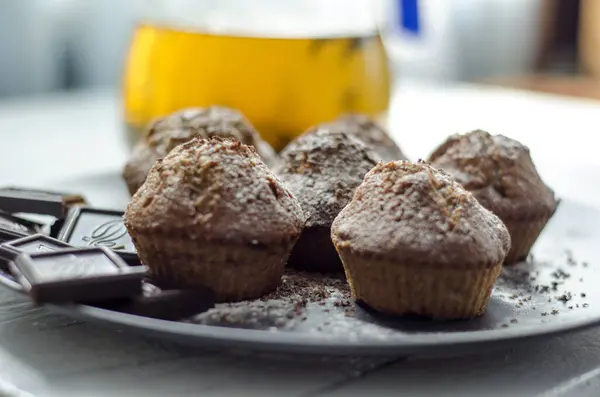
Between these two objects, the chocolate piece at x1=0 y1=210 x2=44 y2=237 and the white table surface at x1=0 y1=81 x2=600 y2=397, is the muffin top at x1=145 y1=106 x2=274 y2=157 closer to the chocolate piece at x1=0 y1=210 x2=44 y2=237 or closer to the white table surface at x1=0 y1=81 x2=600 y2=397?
the chocolate piece at x1=0 y1=210 x2=44 y2=237

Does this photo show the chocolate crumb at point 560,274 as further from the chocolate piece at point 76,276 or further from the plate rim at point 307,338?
the chocolate piece at point 76,276

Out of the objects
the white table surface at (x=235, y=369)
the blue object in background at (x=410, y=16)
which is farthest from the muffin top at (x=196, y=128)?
the blue object in background at (x=410, y=16)

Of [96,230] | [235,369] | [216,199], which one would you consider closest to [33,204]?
[96,230]

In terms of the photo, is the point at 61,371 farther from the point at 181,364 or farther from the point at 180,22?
the point at 180,22

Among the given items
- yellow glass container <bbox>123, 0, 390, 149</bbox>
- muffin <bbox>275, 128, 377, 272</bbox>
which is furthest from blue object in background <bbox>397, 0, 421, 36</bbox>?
muffin <bbox>275, 128, 377, 272</bbox>

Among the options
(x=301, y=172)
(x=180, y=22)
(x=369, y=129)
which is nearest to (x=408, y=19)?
(x=180, y=22)

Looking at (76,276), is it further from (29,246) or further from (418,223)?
(418,223)
